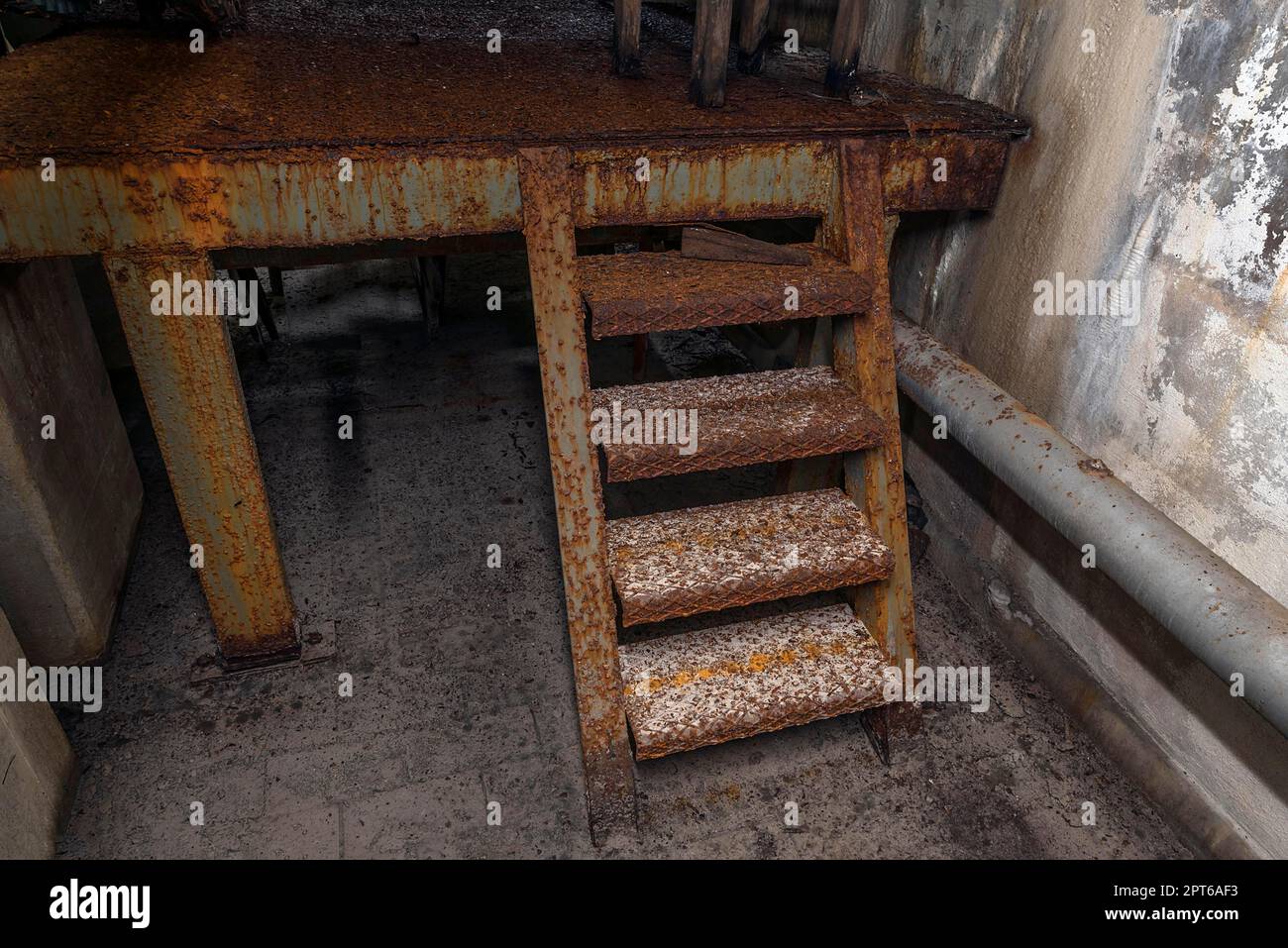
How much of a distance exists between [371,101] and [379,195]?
559 millimetres

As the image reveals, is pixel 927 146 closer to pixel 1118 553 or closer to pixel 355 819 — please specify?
pixel 1118 553

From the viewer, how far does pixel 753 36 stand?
3.42 meters

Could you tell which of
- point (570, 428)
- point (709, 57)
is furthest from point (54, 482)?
point (709, 57)

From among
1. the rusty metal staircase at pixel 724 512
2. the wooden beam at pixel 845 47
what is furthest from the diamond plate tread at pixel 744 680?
the wooden beam at pixel 845 47

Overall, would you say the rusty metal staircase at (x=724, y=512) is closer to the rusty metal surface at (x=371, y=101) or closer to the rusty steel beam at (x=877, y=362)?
the rusty steel beam at (x=877, y=362)

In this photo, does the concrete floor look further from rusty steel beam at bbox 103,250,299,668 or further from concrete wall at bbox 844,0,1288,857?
concrete wall at bbox 844,0,1288,857

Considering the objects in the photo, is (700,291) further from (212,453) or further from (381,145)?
(212,453)

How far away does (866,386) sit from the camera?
2812mm

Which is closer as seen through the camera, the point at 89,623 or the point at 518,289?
the point at 89,623

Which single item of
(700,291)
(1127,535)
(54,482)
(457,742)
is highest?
(700,291)

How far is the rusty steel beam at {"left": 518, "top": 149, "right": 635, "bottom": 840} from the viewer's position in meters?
2.47

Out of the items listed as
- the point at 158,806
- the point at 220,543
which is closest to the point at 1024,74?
the point at 220,543

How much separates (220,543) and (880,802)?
→ 2.63 m

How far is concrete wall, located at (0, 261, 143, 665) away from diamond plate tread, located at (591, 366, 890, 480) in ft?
7.28
